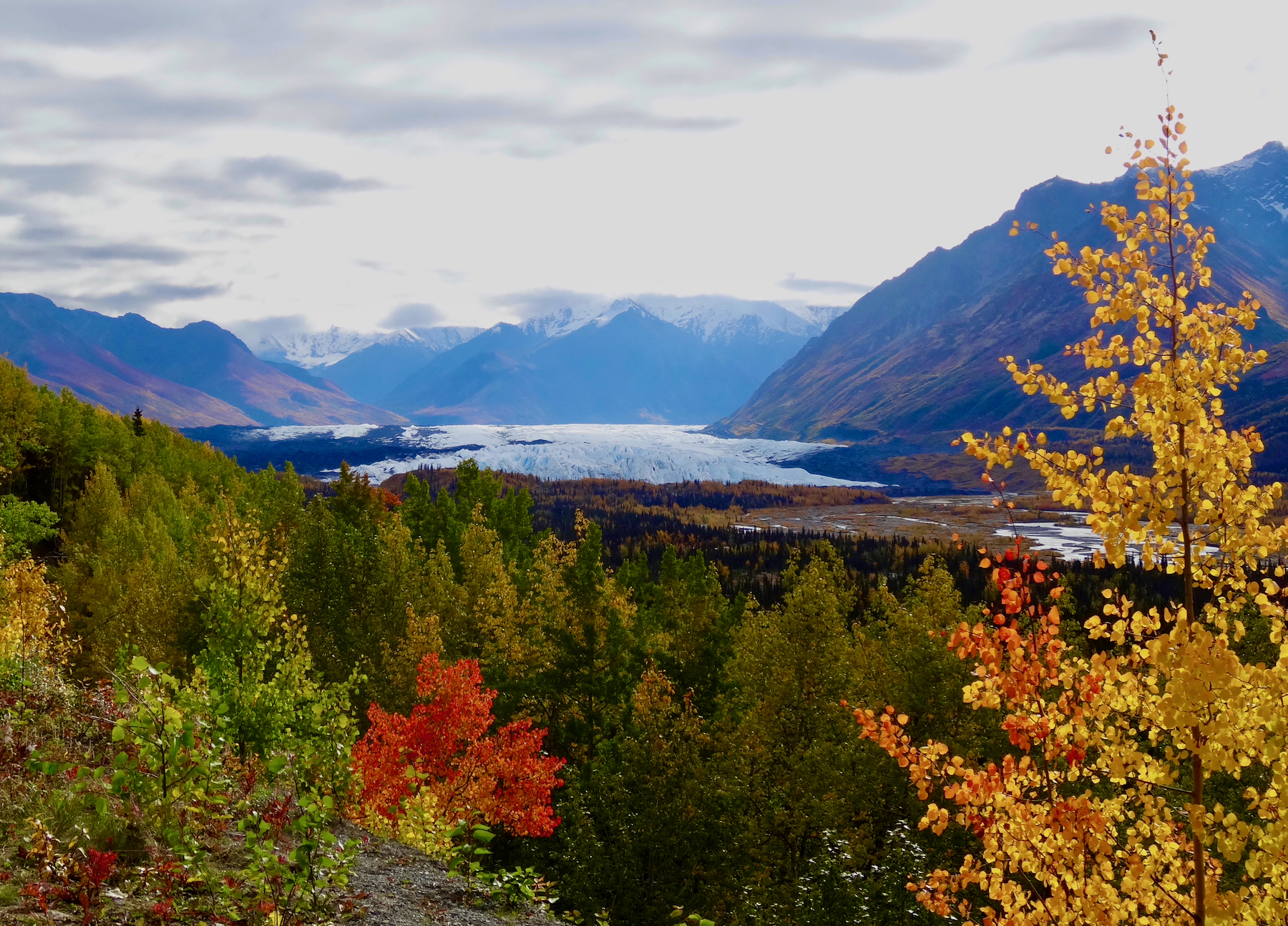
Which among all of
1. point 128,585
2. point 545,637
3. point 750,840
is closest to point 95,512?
point 128,585

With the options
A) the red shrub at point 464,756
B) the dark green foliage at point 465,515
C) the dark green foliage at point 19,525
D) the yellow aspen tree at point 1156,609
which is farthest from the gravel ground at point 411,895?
the dark green foliage at point 465,515

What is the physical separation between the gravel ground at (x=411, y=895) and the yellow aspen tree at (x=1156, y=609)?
30.8 ft

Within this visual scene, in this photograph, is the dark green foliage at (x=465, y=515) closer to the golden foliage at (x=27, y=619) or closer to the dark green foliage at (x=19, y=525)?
the dark green foliage at (x=19, y=525)

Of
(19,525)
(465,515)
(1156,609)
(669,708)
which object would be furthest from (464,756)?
(465,515)

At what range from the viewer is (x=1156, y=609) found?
8.29 m

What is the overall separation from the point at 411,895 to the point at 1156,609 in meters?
13.8

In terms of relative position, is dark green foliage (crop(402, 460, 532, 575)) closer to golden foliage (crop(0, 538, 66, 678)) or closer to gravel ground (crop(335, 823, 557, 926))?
golden foliage (crop(0, 538, 66, 678))

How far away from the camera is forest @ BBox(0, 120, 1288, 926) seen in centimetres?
809

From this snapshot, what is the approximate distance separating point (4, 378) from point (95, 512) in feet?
49.9

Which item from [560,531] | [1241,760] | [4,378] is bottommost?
[560,531]

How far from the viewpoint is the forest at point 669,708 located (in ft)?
26.5

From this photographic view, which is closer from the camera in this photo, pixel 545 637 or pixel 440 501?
pixel 545 637

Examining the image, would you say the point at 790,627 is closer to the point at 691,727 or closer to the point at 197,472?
the point at 691,727

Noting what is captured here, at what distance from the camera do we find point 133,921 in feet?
33.8
